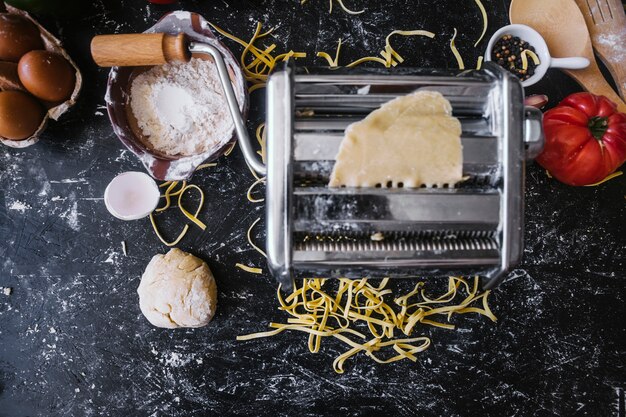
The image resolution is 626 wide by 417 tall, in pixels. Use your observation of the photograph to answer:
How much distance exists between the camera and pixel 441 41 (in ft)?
5.79

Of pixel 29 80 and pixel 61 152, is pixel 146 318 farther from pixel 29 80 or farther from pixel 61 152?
pixel 29 80

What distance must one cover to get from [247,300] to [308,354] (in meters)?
0.28

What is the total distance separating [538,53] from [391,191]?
0.89m

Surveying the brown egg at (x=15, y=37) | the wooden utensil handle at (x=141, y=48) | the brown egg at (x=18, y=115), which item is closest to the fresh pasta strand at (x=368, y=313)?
the wooden utensil handle at (x=141, y=48)

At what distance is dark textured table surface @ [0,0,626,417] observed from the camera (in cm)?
172

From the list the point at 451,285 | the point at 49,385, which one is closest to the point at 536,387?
the point at 451,285

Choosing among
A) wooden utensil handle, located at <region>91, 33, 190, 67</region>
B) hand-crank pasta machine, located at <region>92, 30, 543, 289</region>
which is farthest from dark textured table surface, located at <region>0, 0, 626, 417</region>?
hand-crank pasta machine, located at <region>92, 30, 543, 289</region>

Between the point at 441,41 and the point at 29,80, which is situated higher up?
the point at 441,41

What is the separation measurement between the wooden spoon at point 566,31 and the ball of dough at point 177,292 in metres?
1.37

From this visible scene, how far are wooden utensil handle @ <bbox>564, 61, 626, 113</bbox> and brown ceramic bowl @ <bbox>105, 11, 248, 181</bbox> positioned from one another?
3.75 ft

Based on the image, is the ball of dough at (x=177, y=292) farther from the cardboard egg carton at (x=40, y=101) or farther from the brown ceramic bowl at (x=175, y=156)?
the cardboard egg carton at (x=40, y=101)

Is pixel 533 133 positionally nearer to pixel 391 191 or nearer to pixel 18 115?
pixel 391 191

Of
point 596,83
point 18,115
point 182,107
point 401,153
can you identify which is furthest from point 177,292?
point 596,83

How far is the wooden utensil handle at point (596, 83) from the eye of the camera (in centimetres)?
171
